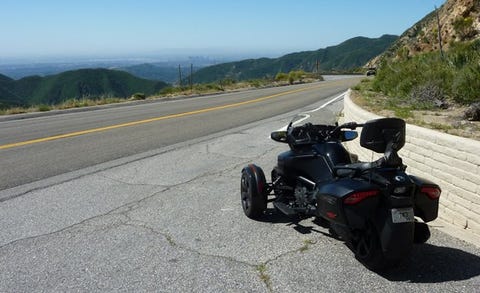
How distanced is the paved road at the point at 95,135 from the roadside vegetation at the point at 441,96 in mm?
4515

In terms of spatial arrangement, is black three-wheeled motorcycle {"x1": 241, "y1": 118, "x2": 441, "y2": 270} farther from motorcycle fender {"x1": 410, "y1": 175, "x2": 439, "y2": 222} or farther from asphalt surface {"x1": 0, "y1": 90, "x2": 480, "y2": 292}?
asphalt surface {"x1": 0, "y1": 90, "x2": 480, "y2": 292}

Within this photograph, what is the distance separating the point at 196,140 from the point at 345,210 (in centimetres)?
732

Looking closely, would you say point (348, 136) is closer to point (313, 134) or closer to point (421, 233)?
point (313, 134)

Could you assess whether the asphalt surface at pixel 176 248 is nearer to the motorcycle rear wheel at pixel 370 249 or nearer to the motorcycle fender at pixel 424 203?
the motorcycle rear wheel at pixel 370 249

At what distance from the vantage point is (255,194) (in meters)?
5.14

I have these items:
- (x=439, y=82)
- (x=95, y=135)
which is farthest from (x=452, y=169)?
(x=95, y=135)

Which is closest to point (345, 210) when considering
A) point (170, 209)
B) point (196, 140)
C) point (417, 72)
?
point (170, 209)

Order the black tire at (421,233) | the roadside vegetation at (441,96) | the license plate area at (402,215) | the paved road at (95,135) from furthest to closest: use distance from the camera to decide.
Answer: the paved road at (95,135) < the roadside vegetation at (441,96) < the black tire at (421,233) < the license plate area at (402,215)

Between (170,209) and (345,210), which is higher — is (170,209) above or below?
below

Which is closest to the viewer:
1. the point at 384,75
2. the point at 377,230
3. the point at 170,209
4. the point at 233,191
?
the point at 377,230

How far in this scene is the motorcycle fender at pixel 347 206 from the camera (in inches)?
141

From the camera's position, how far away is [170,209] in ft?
18.6

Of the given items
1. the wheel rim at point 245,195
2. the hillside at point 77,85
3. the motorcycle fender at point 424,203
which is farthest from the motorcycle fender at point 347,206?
the hillside at point 77,85

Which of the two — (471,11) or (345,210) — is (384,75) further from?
(471,11)
